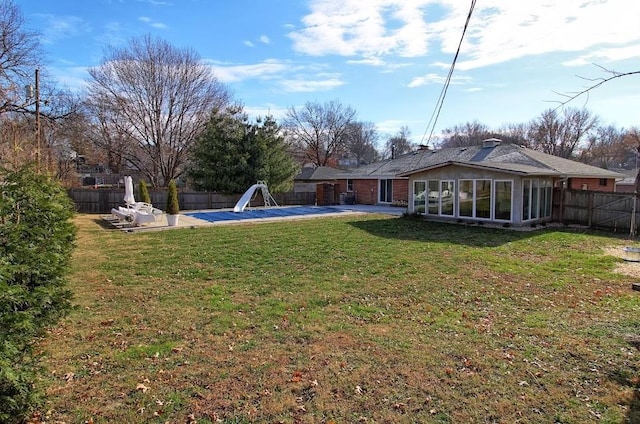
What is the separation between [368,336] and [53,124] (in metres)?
22.0

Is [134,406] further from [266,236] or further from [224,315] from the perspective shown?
[266,236]

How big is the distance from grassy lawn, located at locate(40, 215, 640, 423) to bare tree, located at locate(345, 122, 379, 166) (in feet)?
156

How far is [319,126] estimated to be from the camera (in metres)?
48.1

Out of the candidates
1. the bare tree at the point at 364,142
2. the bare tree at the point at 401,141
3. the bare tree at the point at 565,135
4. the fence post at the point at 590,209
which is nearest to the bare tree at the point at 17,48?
the fence post at the point at 590,209

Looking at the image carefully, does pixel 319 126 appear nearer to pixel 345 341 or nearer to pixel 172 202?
pixel 172 202

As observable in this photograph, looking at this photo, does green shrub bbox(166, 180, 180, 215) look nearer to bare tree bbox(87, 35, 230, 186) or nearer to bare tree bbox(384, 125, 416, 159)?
bare tree bbox(87, 35, 230, 186)

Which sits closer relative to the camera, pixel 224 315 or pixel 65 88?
pixel 224 315

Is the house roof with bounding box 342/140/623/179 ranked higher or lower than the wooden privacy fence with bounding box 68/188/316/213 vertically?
higher

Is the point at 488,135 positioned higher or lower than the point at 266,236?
higher

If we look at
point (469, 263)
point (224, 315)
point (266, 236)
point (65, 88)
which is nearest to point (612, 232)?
point (469, 263)

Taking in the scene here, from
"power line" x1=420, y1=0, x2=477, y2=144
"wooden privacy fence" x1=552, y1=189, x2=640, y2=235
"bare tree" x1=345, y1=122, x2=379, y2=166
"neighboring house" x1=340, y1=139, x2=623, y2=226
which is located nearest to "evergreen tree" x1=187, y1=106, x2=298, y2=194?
"neighboring house" x1=340, y1=139, x2=623, y2=226

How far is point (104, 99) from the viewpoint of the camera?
25.1 m

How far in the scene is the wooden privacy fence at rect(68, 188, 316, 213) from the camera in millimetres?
20469

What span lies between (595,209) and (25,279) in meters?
16.4
